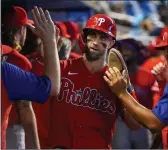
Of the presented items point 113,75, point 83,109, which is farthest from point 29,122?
point 113,75

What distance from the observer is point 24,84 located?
413 cm

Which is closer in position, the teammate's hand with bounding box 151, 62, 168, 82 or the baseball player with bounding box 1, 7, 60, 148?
the baseball player with bounding box 1, 7, 60, 148

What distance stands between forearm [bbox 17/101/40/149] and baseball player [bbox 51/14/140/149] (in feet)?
0.59

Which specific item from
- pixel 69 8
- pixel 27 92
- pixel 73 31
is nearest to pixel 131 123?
pixel 27 92

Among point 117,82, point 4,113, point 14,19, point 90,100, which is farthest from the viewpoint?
point 90,100

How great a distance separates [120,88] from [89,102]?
95cm

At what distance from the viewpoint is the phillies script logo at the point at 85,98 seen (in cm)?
558

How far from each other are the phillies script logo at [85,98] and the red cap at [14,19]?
57 centimetres

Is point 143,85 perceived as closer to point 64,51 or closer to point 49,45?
point 64,51

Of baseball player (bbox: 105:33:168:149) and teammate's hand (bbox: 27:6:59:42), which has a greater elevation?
teammate's hand (bbox: 27:6:59:42)

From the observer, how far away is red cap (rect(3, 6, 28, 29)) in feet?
17.8

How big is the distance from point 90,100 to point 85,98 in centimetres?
4

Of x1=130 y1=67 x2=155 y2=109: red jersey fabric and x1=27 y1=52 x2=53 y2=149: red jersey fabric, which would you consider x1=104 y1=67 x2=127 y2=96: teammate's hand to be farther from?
x1=130 y1=67 x2=155 y2=109: red jersey fabric

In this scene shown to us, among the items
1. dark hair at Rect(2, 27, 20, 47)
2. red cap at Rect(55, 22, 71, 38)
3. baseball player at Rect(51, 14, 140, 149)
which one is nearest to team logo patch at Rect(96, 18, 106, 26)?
baseball player at Rect(51, 14, 140, 149)
